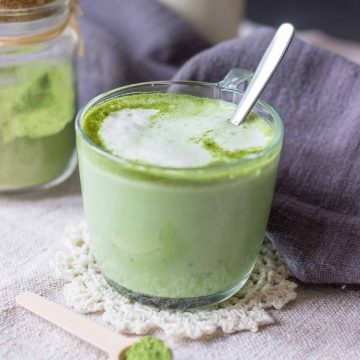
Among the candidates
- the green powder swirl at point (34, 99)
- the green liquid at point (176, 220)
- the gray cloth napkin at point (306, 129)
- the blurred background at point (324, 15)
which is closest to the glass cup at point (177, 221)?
the green liquid at point (176, 220)

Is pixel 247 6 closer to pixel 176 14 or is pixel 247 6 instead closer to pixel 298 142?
pixel 176 14

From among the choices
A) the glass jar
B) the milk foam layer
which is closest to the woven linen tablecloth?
the glass jar

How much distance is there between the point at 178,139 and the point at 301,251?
0.24m

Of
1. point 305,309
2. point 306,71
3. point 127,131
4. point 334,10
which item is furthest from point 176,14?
point 305,309

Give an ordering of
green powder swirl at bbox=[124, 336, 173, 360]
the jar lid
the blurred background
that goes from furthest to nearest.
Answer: the blurred background
the jar lid
green powder swirl at bbox=[124, 336, 173, 360]

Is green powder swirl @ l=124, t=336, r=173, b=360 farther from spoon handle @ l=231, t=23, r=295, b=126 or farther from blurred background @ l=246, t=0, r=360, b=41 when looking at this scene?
blurred background @ l=246, t=0, r=360, b=41

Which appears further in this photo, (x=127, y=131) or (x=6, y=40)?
(x=6, y=40)

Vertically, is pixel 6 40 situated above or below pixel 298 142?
above

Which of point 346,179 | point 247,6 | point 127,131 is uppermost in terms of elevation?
point 127,131

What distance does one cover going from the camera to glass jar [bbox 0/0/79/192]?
1.06 m

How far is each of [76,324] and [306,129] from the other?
50 cm

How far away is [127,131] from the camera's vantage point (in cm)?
88

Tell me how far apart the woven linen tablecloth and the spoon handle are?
25 cm

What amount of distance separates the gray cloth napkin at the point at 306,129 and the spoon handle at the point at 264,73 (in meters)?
0.18
